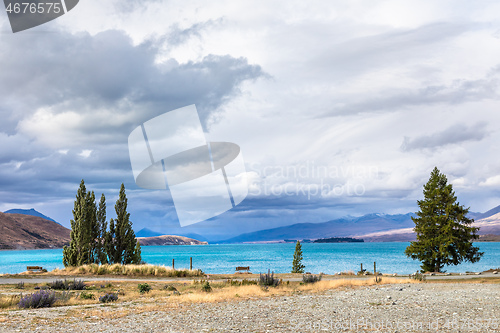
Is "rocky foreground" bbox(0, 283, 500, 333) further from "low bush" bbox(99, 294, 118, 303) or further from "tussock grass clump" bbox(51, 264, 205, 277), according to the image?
"tussock grass clump" bbox(51, 264, 205, 277)

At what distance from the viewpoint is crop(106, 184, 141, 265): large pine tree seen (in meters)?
41.9

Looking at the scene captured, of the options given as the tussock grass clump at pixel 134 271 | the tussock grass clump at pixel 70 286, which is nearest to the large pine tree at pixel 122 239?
the tussock grass clump at pixel 134 271

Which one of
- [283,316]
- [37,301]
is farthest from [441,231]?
[37,301]

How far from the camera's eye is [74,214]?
41.1 m

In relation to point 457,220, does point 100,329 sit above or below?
below

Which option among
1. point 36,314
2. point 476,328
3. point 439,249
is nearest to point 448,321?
point 476,328

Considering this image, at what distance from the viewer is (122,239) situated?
139 ft

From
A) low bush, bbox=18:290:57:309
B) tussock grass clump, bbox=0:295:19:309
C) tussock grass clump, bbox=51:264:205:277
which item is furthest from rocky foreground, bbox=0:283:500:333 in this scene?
tussock grass clump, bbox=51:264:205:277

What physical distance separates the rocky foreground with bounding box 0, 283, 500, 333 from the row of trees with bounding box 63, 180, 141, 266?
26.4 metres

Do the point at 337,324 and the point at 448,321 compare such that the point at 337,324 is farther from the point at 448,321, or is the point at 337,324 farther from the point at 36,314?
the point at 36,314

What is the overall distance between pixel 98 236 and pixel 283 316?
110ft

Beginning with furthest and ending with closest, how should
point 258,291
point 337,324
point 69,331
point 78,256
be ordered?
point 78,256
point 258,291
point 337,324
point 69,331

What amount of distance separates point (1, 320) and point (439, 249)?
3931 centimetres

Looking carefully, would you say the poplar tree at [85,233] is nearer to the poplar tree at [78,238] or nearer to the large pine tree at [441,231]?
the poplar tree at [78,238]
